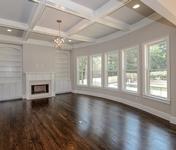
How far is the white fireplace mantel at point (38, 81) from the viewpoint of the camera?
6840mm

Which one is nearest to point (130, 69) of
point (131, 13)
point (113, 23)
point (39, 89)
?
point (113, 23)

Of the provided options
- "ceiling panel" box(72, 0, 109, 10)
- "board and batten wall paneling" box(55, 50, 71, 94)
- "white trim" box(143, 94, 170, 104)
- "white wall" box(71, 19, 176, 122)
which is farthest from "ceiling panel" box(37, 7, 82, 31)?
"white trim" box(143, 94, 170, 104)

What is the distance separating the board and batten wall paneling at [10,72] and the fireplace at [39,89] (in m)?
0.64

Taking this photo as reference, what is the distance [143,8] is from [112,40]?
268cm

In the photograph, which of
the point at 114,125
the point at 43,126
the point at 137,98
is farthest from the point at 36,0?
the point at 137,98

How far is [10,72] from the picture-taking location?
6789mm

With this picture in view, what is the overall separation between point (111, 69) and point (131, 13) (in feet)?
9.76

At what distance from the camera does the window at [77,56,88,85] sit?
8141mm

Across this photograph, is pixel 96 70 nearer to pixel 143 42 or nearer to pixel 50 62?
pixel 50 62

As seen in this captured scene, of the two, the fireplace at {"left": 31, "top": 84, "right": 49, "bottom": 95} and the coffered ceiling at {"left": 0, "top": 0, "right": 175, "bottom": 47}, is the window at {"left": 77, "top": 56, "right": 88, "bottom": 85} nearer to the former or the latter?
the fireplace at {"left": 31, "top": 84, "right": 49, "bottom": 95}

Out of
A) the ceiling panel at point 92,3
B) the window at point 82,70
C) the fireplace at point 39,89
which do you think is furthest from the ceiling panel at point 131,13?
the fireplace at point 39,89

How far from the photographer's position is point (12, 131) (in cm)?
321

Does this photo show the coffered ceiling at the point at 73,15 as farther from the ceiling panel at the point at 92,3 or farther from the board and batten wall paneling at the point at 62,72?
the board and batten wall paneling at the point at 62,72

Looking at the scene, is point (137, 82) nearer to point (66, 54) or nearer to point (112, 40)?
point (112, 40)
